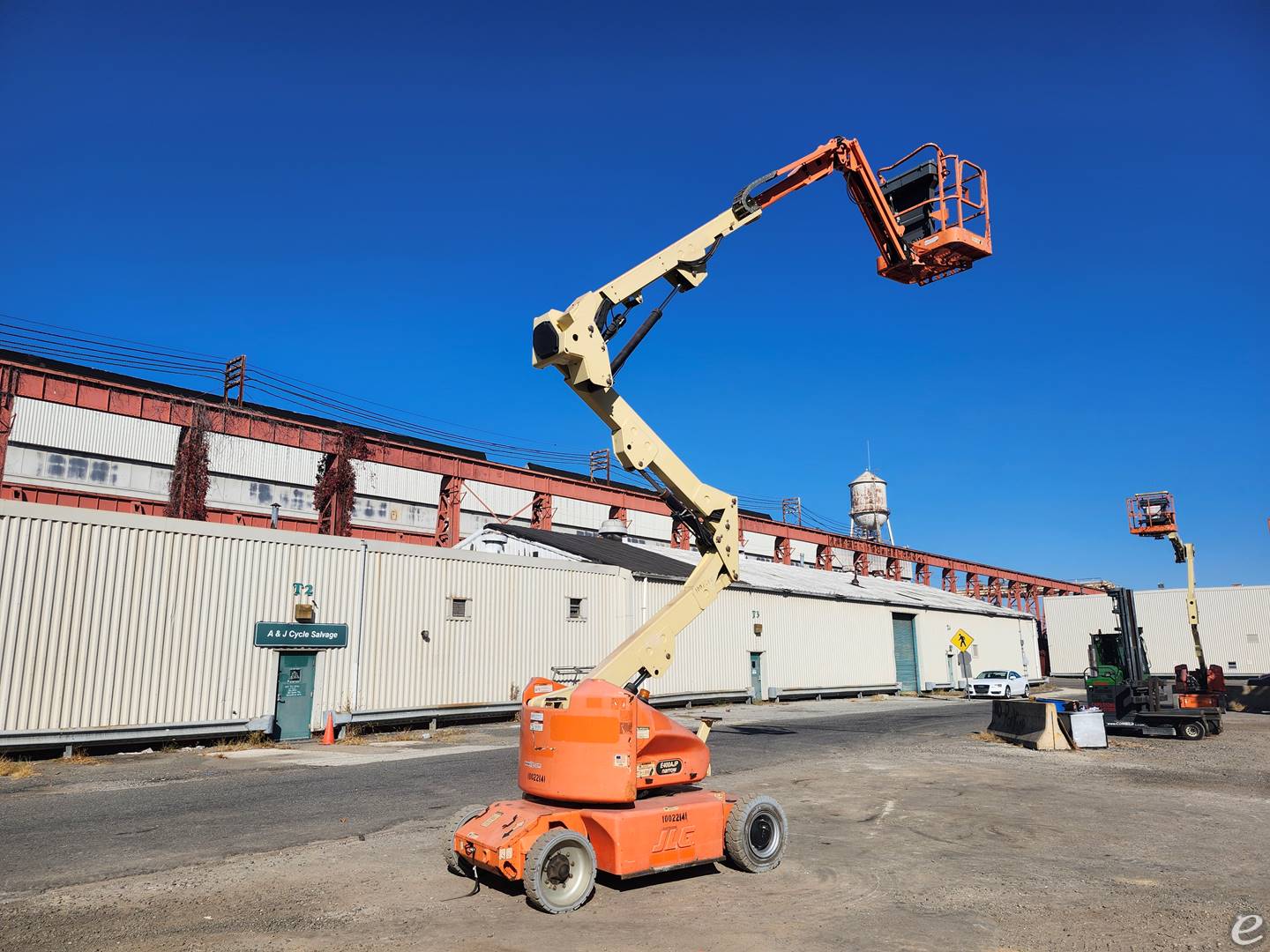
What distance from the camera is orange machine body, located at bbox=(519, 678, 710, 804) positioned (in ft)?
24.5

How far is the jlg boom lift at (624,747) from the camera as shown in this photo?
732 centimetres

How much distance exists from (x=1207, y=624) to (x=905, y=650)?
80.0ft

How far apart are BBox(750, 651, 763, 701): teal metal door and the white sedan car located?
1282 centimetres

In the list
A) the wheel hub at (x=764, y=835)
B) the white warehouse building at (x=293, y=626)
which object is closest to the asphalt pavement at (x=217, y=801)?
the white warehouse building at (x=293, y=626)

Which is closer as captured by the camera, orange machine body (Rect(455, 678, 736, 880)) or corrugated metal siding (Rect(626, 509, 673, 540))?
orange machine body (Rect(455, 678, 736, 880))

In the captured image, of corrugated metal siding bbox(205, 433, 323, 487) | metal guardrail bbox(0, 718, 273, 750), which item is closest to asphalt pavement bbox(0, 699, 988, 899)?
metal guardrail bbox(0, 718, 273, 750)

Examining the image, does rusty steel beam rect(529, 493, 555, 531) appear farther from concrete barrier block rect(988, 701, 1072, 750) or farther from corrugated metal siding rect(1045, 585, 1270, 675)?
corrugated metal siding rect(1045, 585, 1270, 675)

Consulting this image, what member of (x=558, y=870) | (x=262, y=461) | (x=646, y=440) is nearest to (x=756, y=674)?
(x=262, y=461)

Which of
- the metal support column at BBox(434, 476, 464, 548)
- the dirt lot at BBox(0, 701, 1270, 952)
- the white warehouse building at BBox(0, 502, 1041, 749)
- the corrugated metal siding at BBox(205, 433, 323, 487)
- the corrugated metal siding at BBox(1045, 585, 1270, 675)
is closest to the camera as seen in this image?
the dirt lot at BBox(0, 701, 1270, 952)

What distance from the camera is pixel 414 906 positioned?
722 cm

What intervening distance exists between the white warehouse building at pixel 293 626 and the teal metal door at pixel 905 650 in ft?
38.9

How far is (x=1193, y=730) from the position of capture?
2188cm

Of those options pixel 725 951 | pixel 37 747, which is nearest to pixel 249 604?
pixel 37 747

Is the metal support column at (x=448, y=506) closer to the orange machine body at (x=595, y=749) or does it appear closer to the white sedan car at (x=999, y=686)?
the white sedan car at (x=999, y=686)
